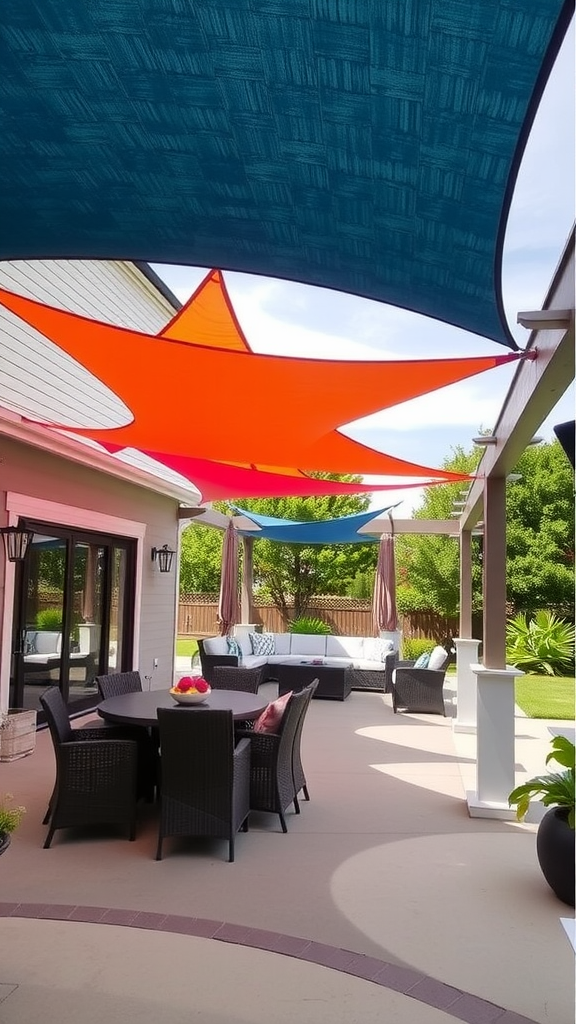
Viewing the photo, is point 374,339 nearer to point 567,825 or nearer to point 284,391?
point 284,391

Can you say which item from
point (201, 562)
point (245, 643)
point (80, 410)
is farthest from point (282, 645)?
point (201, 562)

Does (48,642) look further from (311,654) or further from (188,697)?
(311,654)

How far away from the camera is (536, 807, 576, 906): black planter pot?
3576mm

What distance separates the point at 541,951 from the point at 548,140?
3.14 meters

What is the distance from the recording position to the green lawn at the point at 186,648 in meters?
17.0

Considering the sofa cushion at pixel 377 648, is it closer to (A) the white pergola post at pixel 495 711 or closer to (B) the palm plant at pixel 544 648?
(B) the palm plant at pixel 544 648

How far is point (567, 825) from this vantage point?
362 cm

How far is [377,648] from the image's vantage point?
38.8 ft

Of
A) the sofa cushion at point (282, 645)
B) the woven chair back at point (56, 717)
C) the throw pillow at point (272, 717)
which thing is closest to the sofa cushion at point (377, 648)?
the sofa cushion at point (282, 645)

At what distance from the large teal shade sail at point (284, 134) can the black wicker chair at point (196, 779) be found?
8.11 ft

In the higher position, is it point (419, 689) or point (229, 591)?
point (229, 591)

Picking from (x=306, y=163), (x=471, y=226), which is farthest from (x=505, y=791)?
(x=306, y=163)

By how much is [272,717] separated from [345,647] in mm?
7289

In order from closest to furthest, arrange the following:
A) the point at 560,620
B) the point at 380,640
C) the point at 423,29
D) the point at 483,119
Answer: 1. the point at 423,29
2. the point at 483,119
3. the point at 380,640
4. the point at 560,620
